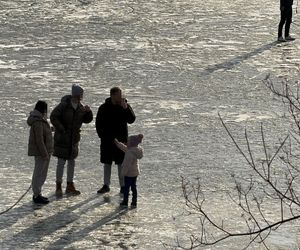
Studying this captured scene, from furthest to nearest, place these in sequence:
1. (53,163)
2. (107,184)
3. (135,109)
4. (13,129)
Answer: (135,109), (13,129), (53,163), (107,184)

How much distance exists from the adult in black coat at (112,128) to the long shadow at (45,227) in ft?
1.86

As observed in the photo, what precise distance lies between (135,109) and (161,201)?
498cm

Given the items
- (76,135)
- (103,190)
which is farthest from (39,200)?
(76,135)

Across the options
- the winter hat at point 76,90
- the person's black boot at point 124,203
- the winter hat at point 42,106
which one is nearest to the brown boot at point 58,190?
the person's black boot at point 124,203

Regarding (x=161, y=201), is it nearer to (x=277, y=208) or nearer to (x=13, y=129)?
(x=277, y=208)

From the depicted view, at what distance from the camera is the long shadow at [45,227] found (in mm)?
11234

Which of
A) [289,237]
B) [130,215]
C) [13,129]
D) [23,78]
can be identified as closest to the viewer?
[289,237]

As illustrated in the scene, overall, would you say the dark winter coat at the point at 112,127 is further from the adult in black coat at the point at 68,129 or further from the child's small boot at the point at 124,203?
the child's small boot at the point at 124,203

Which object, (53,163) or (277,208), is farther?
(53,163)

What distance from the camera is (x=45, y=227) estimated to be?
38.6ft

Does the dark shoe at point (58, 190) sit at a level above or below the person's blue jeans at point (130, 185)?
below

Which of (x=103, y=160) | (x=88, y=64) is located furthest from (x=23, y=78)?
(x=103, y=160)

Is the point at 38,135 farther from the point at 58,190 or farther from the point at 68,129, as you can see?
the point at 58,190

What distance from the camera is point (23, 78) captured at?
20.0 meters
